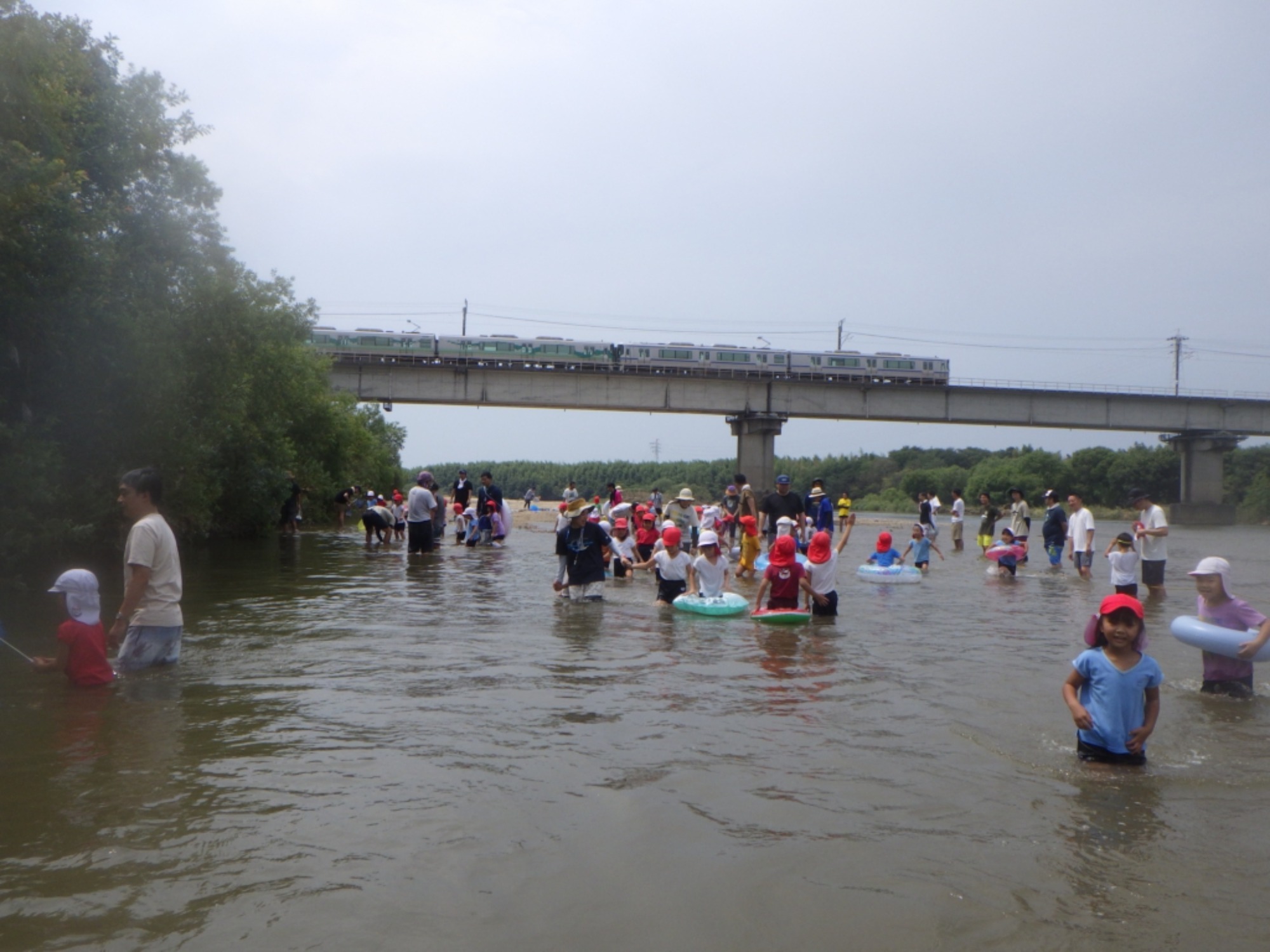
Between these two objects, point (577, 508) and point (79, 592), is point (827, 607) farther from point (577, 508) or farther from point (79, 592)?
point (79, 592)

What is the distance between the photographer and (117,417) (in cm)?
1898

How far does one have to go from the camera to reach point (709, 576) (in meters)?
13.4

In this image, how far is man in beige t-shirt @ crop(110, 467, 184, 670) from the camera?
746cm

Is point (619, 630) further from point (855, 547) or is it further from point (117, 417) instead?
point (855, 547)

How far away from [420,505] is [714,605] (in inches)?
447

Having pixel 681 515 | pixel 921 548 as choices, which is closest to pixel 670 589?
pixel 681 515

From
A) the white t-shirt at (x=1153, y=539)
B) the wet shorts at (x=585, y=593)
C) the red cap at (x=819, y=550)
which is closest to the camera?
the red cap at (x=819, y=550)

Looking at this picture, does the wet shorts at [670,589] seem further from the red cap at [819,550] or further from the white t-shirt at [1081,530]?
the white t-shirt at [1081,530]

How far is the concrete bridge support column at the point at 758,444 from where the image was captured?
173 ft

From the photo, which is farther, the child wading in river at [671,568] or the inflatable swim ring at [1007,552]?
the inflatable swim ring at [1007,552]

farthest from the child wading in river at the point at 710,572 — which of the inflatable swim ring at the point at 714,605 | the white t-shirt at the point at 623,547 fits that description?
the white t-shirt at the point at 623,547

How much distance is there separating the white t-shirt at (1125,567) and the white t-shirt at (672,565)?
21.1ft

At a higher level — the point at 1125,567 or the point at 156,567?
the point at 156,567

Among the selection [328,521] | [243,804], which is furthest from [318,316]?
[243,804]
